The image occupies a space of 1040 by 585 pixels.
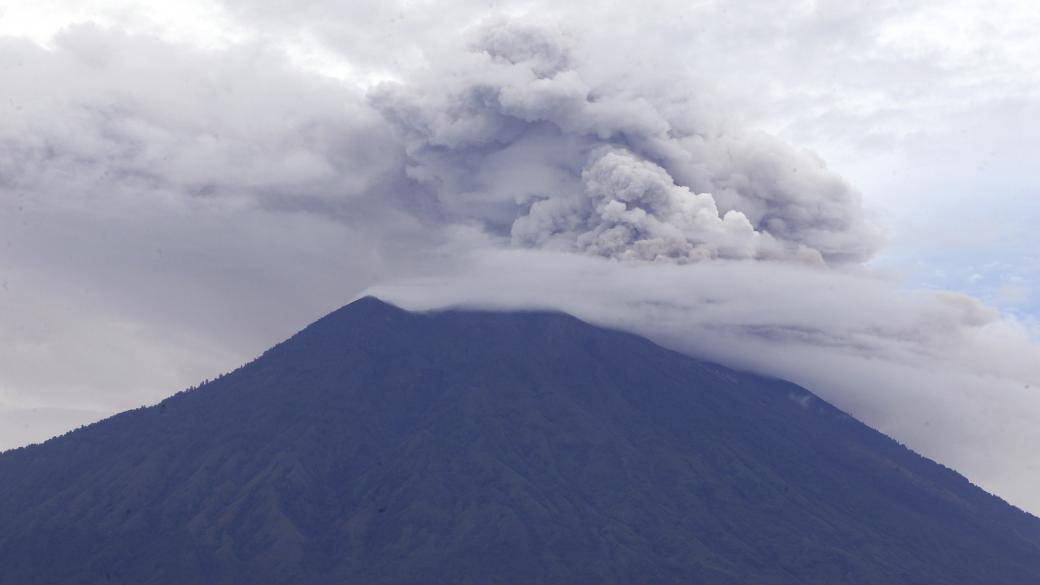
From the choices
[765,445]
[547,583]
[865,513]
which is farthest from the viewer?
[765,445]

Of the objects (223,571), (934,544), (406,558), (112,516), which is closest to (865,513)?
A: (934,544)

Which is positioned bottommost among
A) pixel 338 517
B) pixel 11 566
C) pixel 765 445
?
pixel 11 566

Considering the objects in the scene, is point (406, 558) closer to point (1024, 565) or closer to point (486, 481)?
point (486, 481)

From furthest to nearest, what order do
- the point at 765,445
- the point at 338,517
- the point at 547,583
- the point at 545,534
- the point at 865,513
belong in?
the point at 765,445, the point at 865,513, the point at 338,517, the point at 545,534, the point at 547,583

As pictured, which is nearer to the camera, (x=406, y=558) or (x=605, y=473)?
(x=406, y=558)

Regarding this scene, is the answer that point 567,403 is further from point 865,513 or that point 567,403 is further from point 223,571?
point 223,571

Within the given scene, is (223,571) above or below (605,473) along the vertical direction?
below
